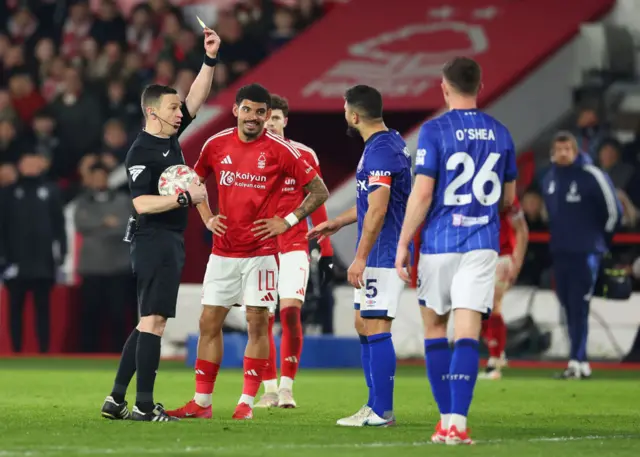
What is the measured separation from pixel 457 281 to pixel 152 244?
2.27m

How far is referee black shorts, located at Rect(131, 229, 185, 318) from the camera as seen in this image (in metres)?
9.52

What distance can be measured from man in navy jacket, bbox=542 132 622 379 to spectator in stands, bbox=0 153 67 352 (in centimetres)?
688

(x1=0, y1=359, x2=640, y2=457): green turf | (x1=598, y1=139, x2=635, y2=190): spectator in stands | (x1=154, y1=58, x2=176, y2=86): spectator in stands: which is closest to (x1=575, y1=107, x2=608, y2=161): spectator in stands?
(x1=598, y1=139, x2=635, y2=190): spectator in stands

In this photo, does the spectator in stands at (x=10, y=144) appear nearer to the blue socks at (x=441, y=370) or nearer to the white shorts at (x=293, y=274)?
the white shorts at (x=293, y=274)

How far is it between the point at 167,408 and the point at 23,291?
341 inches

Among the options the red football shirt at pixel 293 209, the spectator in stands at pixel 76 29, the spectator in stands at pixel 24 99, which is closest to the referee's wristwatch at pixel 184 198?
the red football shirt at pixel 293 209

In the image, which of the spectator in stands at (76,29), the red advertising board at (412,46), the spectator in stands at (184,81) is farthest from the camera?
the spectator in stands at (76,29)

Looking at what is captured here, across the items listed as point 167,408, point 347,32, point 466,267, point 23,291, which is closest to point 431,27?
point 347,32

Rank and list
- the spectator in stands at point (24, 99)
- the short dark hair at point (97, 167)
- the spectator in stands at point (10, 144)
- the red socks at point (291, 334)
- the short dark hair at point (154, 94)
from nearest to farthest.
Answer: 1. the short dark hair at point (154, 94)
2. the red socks at point (291, 334)
3. the short dark hair at point (97, 167)
4. the spectator in stands at point (10, 144)
5. the spectator in stands at point (24, 99)

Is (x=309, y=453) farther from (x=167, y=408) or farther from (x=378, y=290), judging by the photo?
(x=167, y=408)

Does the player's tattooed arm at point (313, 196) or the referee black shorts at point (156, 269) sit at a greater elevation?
the player's tattooed arm at point (313, 196)

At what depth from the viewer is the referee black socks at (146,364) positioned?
31.1 feet

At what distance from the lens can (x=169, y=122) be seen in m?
9.76

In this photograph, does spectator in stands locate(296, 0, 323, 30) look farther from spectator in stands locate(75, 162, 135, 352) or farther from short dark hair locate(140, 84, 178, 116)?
short dark hair locate(140, 84, 178, 116)
